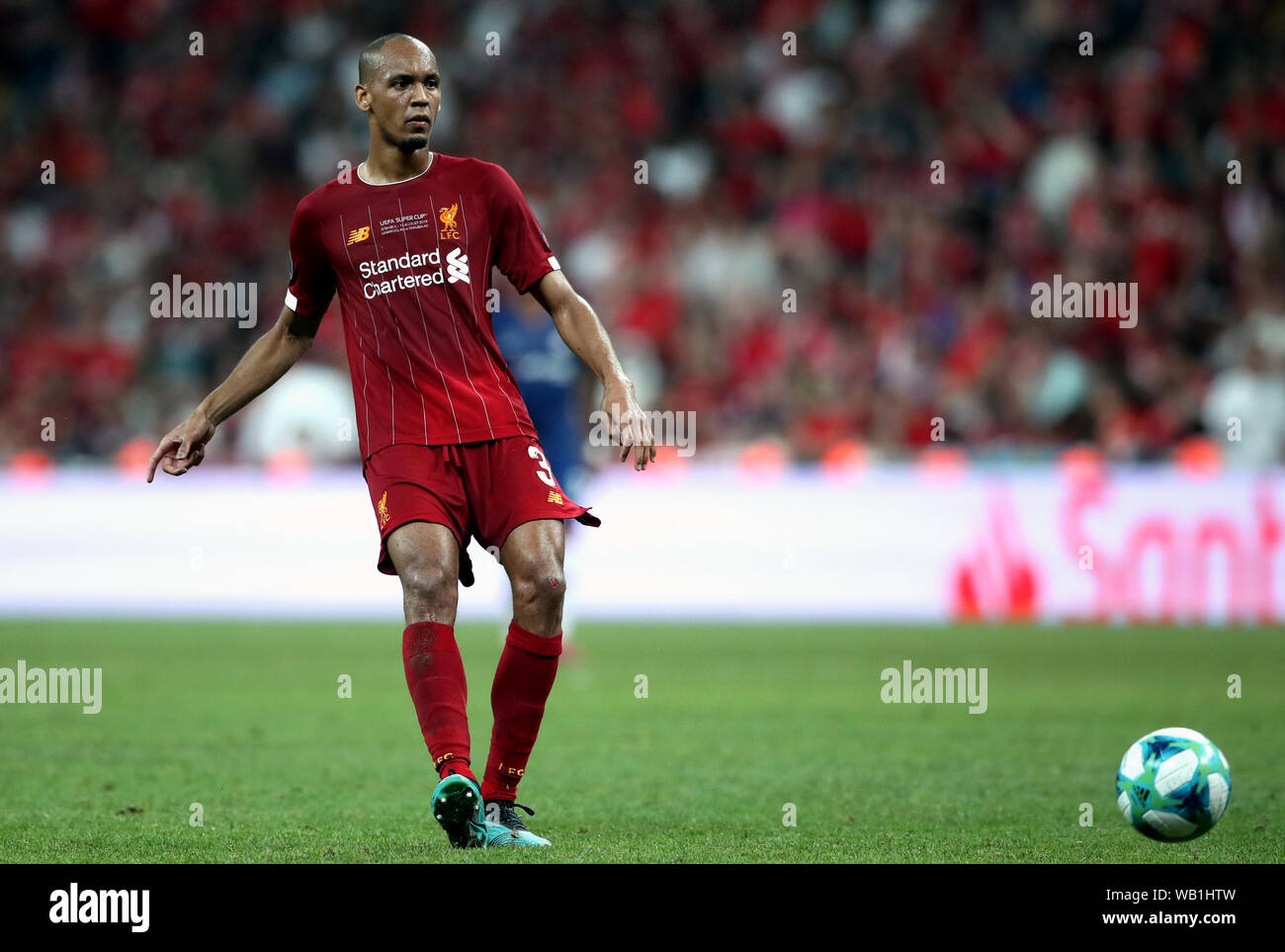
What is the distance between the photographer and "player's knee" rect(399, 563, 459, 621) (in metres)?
5.71

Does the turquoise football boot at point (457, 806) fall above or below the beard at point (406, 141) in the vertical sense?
below

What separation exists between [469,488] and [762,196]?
47.1 feet

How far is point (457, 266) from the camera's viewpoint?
19.4 feet

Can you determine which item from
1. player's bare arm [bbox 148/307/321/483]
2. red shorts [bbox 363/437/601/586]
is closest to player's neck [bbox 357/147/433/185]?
player's bare arm [bbox 148/307/321/483]

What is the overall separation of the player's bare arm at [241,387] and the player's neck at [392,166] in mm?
537

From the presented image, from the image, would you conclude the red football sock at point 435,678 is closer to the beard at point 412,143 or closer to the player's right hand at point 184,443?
the player's right hand at point 184,443

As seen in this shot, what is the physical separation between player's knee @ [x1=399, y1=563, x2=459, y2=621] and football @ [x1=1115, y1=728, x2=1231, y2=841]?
7.51ft

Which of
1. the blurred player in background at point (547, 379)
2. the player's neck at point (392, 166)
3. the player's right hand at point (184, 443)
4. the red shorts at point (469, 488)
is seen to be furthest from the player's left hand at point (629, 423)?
the blurred player in background at point (547, 379)

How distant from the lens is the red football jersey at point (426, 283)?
5.91 m

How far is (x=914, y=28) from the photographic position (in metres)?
20.4

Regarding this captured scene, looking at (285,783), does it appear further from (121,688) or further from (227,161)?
(227,161)

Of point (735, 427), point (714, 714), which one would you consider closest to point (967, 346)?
point (735, 427)

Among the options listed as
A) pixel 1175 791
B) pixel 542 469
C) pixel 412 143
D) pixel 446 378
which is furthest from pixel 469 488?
pixel 1175 791

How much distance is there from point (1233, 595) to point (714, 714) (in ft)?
20.4
